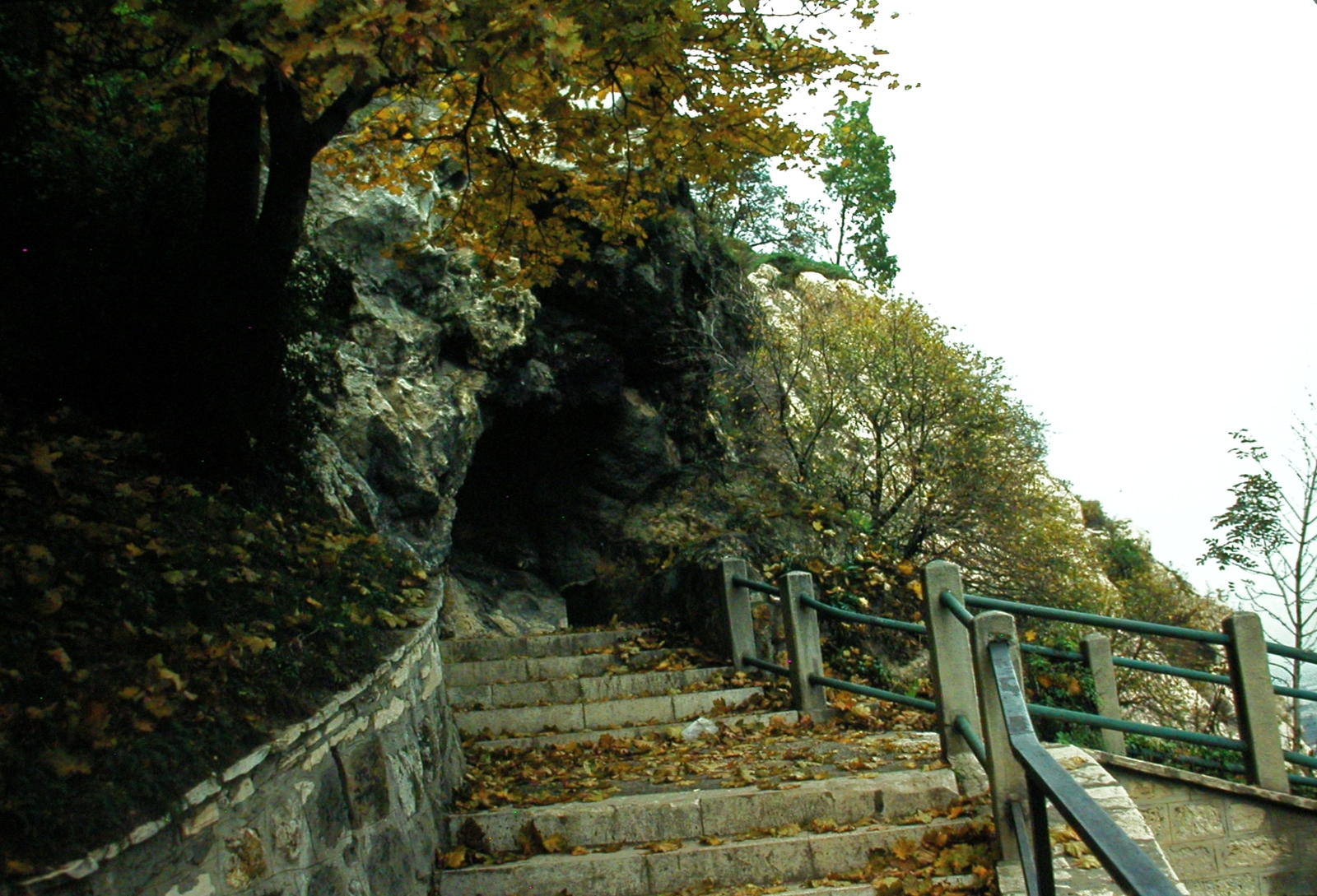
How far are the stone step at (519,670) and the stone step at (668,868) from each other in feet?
12.0

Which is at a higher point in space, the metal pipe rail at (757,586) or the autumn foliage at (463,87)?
the autumn foliage at (463,87)

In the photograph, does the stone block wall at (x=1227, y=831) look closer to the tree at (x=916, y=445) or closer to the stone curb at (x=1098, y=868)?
the stone curb at (x=1098, y=868)

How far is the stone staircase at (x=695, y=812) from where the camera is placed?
4.78 meters

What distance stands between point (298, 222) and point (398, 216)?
6503 millimetres

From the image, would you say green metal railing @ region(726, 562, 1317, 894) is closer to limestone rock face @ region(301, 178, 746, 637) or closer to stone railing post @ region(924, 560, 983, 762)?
stone railing post @ region(924, 560, 983, 762)

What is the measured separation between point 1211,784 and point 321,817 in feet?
16.1

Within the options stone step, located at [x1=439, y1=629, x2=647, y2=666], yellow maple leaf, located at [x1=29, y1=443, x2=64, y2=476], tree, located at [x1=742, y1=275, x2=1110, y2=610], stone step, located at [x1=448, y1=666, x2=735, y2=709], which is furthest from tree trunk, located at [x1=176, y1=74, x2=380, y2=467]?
tree, located at [x1=742, y1=275, x2=1110, y2=610]

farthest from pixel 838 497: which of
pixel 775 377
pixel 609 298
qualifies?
pixel 609 298

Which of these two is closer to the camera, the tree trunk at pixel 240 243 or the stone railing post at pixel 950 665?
the stone railing post at pixel 950 665

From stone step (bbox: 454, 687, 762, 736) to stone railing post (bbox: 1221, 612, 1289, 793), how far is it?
11.2 ft

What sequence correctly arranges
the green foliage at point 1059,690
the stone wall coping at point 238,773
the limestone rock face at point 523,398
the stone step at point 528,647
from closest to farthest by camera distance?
the stone wall coping at point 238,773
the stone step at point 528,647
the green foliage at point 1059,690
the limestone rock face at point 523,398

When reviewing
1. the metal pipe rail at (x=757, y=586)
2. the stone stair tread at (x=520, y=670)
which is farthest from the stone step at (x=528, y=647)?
the metal pipe rail at (x=757, y=586)

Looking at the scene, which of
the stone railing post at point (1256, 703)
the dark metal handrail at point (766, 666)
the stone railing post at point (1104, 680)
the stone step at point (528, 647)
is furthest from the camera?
the stone step at point (528, 647)

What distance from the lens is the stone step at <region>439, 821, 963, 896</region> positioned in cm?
473
